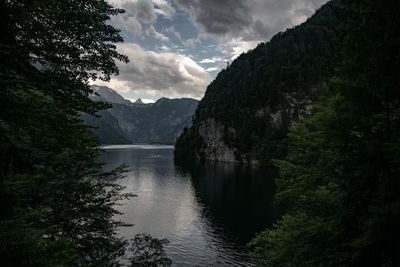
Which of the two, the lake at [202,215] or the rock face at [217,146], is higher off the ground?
the rock face at [217,146]

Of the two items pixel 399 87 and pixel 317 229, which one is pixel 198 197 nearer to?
pixel 317 229

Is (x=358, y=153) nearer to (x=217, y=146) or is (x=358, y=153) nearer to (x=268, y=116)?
(x=268, y=116)

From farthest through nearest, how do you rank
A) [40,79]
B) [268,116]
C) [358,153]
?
[268,116] → [358,153] → [40,79]

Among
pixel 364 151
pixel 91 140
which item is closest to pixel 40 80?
pixel 91 140

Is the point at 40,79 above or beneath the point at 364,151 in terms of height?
above

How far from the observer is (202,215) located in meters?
55.4

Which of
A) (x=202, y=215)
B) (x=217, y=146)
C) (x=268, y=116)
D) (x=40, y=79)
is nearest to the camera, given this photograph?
(x=40, y=79)

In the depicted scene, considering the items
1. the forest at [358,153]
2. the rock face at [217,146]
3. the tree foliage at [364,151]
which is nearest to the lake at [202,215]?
the forest at [358,153]

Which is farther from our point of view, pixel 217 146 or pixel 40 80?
pixel 217 146

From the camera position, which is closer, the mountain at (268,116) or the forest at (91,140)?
the forest at (91,140)

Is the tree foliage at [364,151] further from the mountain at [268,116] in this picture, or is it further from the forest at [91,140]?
the mountain at [268,116]

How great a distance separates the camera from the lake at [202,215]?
38656 millimetres

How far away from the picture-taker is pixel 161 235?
145 feet

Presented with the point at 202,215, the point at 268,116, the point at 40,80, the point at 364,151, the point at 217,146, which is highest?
the point at 268,116
